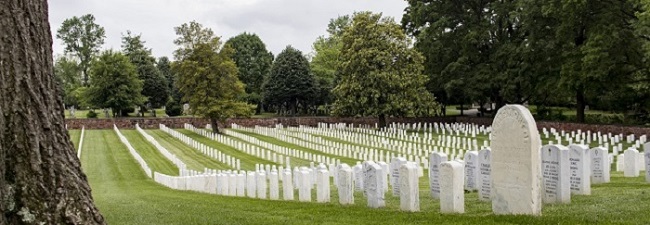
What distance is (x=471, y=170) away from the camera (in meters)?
13.3

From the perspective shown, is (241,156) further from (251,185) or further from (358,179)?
(358,179)

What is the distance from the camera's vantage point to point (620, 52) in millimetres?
36875

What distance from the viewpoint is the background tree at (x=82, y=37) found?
293 feet

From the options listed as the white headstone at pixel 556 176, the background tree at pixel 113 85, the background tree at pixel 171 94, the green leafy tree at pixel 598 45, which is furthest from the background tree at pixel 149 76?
the white headstone at pixel 556 176

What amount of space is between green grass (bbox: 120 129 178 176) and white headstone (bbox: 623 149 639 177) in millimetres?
18615

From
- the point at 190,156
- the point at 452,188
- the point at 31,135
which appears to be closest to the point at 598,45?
the point at 190,156

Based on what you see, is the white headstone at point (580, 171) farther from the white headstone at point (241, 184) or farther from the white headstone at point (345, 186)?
the white headstone at point (241, 184)

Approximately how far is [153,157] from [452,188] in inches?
1088

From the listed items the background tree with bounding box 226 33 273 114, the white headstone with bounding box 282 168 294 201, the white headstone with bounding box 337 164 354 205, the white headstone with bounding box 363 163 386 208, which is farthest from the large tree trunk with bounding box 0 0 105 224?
the background tree with bounding box 226 33 273 114

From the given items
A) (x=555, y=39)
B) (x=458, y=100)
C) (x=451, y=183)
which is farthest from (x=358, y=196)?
(x=458, y=100)

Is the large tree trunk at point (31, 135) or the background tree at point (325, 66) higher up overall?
the background tree at point (325, 66)

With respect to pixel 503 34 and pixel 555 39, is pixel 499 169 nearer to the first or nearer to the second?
pixel 555 39

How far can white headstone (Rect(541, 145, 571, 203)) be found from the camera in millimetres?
10148

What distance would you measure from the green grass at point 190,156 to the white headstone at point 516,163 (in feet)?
72.2
